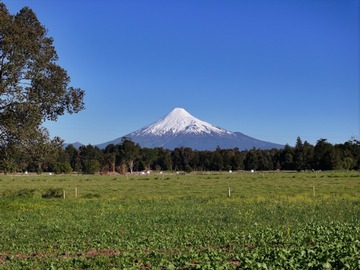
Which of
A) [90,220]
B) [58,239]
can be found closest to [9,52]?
[90,220]

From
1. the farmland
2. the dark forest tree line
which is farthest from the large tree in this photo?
the dark forest tree line

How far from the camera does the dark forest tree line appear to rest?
138 metres

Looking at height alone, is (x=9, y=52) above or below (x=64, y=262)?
above

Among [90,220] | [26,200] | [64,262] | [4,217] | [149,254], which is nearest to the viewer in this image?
[64,262]

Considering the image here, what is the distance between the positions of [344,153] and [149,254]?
468 ft

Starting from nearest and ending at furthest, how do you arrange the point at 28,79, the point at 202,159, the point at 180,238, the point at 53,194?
the point at 180,238 → the point at 28,79 → the point at 53,194 → the point at 202,159

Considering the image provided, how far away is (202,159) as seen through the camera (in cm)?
17188

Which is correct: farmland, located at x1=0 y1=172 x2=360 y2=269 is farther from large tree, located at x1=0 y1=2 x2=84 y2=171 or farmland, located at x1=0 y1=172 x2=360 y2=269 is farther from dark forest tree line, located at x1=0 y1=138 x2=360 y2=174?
dark forest tree line, located at x1=0 y1=138 x2=360 y2=174

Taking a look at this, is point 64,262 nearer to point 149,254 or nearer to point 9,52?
point 149,254

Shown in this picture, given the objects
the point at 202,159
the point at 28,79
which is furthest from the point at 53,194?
the point at 202,159

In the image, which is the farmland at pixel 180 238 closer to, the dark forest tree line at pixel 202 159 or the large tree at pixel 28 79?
the large tree at pixel 28 79

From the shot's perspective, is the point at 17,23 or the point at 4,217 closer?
the point at 4,217

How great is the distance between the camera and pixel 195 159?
6801 inches

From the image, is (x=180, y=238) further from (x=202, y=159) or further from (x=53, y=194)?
(x=202, y=159)
